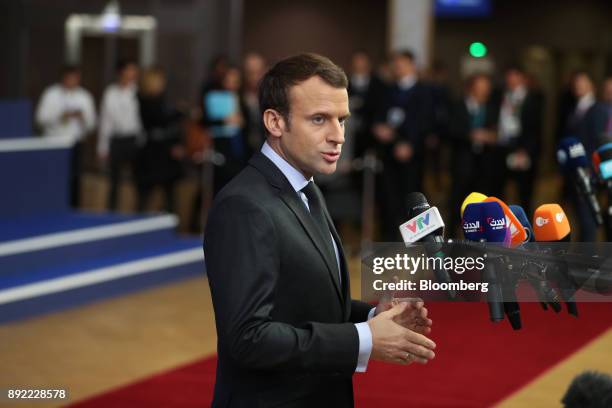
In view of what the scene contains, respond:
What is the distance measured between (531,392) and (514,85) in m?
5.40

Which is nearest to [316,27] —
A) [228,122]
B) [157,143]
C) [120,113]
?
[120,113]

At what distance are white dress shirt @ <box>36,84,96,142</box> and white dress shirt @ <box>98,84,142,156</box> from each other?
0.64ft

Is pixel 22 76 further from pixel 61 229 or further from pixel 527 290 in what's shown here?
pixel 527 290

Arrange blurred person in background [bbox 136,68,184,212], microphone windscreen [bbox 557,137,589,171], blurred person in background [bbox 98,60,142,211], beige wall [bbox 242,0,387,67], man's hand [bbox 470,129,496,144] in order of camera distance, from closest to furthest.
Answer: microphone windscreen [bbox 557,137,589,171] < man's hand [bbox 470,129,496,144] < blurred person in background [bbox 136,68,184,212] < blurred person in background [bbox 98,60,142,211] < beige wall [bbox 242,0,387,67]

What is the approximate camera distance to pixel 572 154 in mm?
3613

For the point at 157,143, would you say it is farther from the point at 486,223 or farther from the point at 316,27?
the point at 316,27

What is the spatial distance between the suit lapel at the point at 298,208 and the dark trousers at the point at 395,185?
26.3 ft

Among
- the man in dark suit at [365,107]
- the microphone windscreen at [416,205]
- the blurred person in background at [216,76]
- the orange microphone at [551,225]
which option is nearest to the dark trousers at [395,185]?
the man in dark suit at [365,107]

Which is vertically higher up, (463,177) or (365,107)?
(365,107)

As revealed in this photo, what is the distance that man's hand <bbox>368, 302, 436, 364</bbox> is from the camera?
89.4 inches

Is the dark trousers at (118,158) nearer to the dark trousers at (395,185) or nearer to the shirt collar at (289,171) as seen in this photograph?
the dark trousers at (395,185)

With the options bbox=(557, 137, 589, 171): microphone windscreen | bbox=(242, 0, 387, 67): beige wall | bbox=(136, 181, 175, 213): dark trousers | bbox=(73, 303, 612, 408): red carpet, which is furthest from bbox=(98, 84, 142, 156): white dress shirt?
bbox=(242, 0, 387, 67): beige wall

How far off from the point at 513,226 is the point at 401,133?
7.96 m

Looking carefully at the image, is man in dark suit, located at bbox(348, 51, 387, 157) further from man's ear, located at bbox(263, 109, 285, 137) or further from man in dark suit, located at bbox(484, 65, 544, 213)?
man's ear, located at bbox(263, 109, 285, 137)
